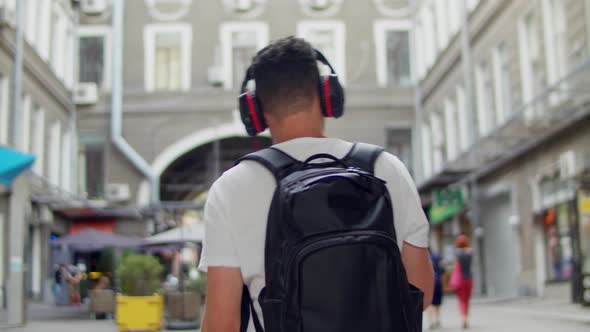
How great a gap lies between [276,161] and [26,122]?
27.7m

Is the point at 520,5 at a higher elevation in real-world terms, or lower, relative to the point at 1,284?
higher

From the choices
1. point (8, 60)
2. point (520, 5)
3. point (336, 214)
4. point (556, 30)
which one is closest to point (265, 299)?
point (336, 214)

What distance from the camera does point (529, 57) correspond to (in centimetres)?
2362

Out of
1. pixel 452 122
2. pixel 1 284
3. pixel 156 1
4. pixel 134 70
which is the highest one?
pixel 156 1

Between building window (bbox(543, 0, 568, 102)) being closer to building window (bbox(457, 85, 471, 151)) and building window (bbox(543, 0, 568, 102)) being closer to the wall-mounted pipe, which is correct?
building window (bbox(457, 85, 471, 151))

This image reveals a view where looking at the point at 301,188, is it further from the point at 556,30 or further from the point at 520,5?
the point at 520,5

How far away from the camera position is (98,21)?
35.0 metres

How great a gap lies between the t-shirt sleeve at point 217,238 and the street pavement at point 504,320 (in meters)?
11.2

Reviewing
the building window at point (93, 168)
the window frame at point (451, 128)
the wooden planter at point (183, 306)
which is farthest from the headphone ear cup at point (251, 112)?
the building window at point (93, 168)

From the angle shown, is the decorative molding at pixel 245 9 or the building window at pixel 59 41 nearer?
the building window at pixel 59 41

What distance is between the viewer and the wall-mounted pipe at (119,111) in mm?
34188

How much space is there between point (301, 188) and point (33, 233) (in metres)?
28.7

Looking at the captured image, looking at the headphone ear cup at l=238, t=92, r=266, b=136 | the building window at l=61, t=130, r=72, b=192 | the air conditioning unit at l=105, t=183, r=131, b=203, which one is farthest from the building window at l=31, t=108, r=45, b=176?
the headphone ear cup at l=238, t=92, r=266, b=136

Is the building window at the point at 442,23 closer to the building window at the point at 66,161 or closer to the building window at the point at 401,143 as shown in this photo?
the building window at the point at 401,143
